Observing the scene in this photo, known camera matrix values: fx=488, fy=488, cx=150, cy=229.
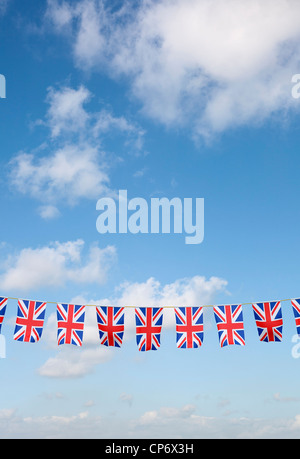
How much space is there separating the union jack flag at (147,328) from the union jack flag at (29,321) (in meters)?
4.29

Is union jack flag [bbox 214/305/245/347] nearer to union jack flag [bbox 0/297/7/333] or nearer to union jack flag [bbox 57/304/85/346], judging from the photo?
union jack flag [bbox 57/304/85/346]

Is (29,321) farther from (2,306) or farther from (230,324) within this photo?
(230,324)

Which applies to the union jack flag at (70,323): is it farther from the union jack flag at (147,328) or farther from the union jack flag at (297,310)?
the union jack flag at (297,310)

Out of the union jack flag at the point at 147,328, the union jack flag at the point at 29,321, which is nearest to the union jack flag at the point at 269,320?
the union jack flag at the point at 147,328

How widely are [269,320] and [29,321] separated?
10563 mm

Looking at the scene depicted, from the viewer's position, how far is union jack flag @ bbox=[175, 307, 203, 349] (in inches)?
864

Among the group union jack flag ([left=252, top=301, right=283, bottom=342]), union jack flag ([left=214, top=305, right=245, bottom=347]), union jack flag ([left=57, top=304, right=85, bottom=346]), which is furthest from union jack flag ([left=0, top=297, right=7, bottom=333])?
union jack flag ([left=252, top=301, right=283, bottom=342])

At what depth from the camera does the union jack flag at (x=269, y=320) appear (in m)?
21.6

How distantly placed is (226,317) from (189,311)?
1677 millimetres

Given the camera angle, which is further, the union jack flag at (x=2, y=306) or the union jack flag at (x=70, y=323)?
the union jack flag at (x=70, y=323)
